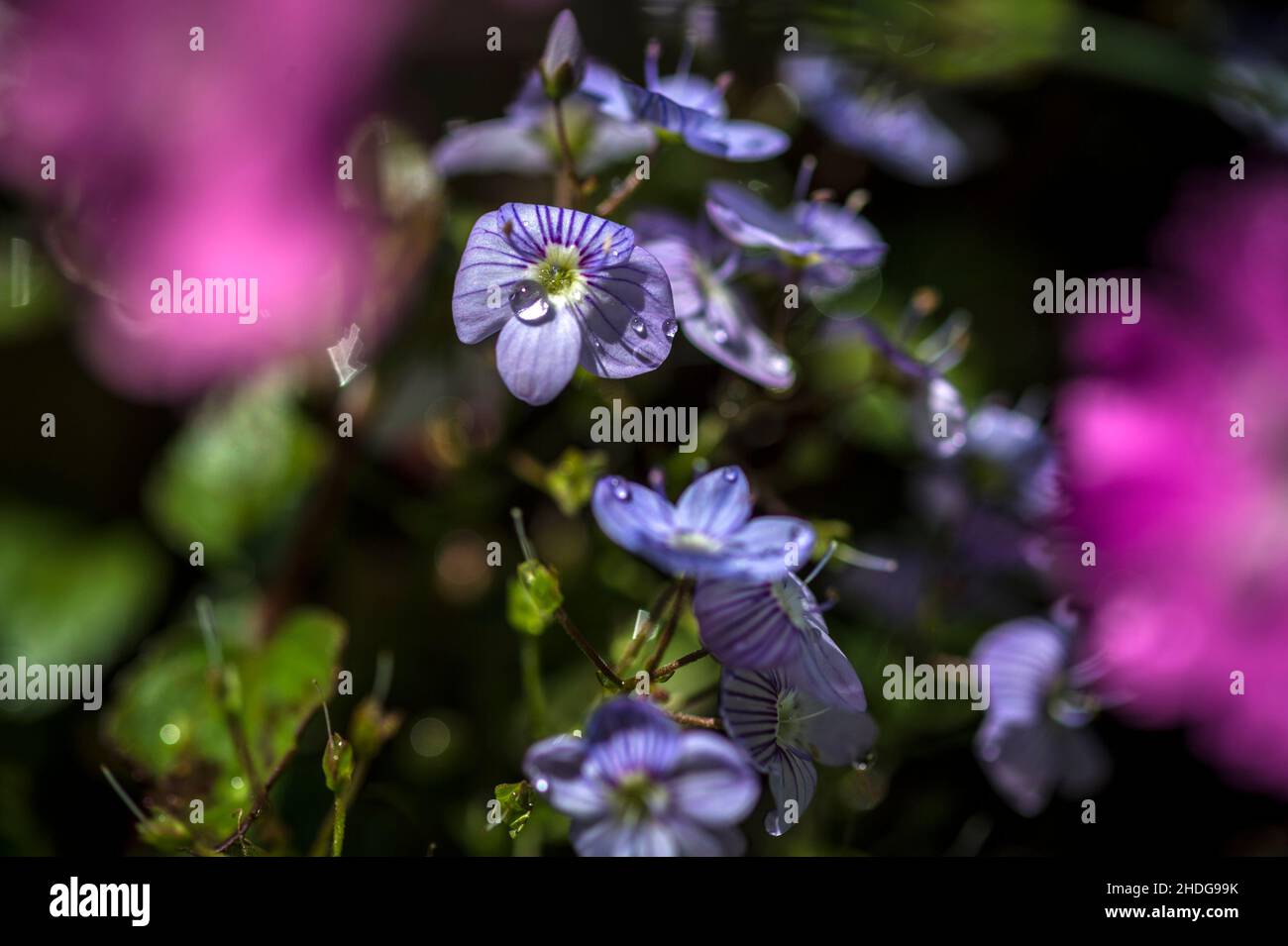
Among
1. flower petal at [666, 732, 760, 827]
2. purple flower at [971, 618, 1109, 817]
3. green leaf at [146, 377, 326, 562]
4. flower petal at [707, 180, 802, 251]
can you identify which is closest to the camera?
flower petal at [666, 732, 760, 827]

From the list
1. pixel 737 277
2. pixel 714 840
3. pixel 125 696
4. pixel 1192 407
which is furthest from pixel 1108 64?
pixel 125 696

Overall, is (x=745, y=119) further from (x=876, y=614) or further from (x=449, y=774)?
(x=449, y=774)

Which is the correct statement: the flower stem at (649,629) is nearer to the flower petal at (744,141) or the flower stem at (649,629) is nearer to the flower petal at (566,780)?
the flower petal at (566,780)

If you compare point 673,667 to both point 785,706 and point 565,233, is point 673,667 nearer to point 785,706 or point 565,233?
point 785,706

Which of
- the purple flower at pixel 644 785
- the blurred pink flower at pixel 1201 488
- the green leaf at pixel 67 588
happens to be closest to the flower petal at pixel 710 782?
the purple flower at pixel 644 785

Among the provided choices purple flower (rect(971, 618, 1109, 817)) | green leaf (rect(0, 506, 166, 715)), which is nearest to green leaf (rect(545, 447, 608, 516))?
purple flower (rect(971, 618, 1109, 817))

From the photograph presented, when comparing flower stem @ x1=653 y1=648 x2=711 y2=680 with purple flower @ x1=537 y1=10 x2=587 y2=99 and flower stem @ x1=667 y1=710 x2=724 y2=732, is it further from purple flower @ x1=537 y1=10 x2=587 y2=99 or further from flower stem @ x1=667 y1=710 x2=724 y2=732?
purple flower @ x1=537 y1=10 x2=587 y2=99
